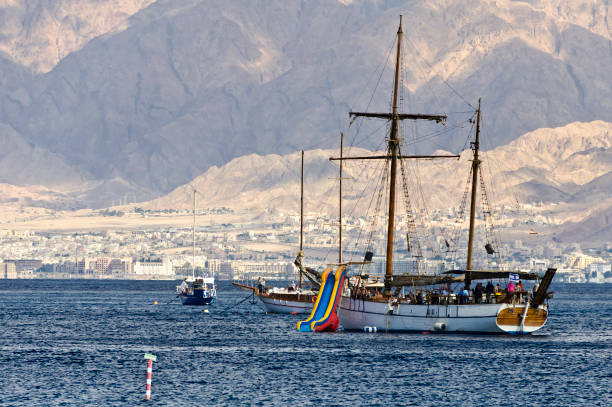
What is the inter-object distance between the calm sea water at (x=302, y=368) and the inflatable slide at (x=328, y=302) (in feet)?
9.68

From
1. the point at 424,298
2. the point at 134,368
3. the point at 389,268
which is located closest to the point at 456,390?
the point at 134,368

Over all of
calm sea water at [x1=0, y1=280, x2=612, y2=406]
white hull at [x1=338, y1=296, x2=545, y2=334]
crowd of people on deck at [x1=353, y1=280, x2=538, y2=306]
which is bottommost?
calm sea water at [x1=0, y1=280, x2=612, y2=406]

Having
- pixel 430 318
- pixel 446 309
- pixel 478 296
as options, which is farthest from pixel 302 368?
pixel 478 296

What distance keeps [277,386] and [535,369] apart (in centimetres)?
2405

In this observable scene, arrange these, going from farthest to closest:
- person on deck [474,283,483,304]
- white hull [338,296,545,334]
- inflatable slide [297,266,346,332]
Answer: inflatable slide [297,266,346,332], white hull [338,296,545,334], person on deck [474,283,483,304]

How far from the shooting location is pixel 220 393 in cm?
10100

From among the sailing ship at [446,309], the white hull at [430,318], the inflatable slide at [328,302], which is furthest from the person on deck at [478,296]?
the inflatable slide at [328,302]

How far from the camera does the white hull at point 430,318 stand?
462 feet

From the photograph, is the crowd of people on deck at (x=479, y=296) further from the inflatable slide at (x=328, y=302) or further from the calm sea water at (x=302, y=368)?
the inflatable slide at (x=328, y=302)

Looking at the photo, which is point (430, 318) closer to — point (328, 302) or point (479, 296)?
point (479, 296)

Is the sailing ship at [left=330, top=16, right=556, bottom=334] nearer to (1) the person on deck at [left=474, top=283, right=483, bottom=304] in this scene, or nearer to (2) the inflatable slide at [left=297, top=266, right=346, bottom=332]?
(1) the person on deck at [left=474, top=283, right=483, bottom=304]

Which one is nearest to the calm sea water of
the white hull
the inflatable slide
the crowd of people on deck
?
the white hull

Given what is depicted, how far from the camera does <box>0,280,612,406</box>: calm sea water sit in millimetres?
99812

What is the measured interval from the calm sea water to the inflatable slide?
2949 mm
